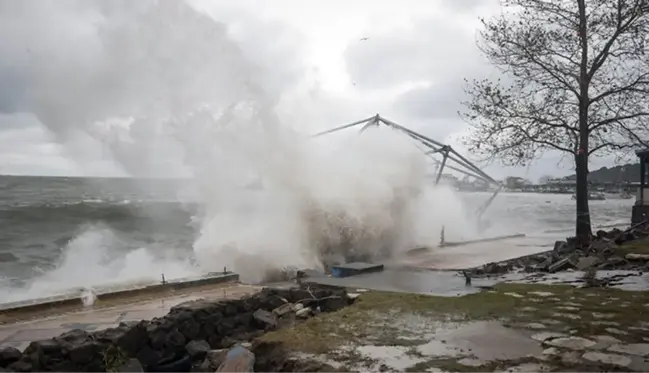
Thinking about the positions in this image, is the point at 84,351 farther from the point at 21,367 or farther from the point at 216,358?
the point at 216,358

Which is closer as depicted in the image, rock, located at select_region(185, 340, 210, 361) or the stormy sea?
rock, located at select_region(185, 340, 210, 361)

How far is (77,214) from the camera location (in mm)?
49938

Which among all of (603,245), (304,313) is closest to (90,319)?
(304,313)

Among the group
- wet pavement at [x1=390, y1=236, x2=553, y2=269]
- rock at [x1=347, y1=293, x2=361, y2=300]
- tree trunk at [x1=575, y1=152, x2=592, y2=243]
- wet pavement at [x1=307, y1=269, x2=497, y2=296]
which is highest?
tree trunk at [x1=575, y1=152, x2=592, y2=243]

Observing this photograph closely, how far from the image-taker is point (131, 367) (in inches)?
312

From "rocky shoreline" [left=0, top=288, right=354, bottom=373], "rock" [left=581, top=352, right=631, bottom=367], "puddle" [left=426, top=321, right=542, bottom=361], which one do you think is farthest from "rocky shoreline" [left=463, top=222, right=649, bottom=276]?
"rock" [left=581, top=352, right=631, bottom=367]

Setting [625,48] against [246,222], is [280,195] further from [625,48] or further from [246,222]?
[625,48]

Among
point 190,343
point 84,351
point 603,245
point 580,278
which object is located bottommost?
point 190,343

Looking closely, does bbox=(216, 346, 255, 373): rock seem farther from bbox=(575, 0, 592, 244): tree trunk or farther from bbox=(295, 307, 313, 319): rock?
bbox=(575, 0, 592, 244): tree trunk

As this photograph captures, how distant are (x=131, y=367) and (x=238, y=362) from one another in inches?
79.0

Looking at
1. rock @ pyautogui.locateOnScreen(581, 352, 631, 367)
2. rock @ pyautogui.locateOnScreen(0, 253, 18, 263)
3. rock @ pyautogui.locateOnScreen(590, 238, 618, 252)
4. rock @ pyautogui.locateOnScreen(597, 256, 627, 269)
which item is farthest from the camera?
rock @ pyautogui.locateOnScreen(0, 253, 18, 263)

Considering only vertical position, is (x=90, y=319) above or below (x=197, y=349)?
above

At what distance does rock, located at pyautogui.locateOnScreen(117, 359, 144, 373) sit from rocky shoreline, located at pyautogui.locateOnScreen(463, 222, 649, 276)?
6.80 m

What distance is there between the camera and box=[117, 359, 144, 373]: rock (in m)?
7.80
